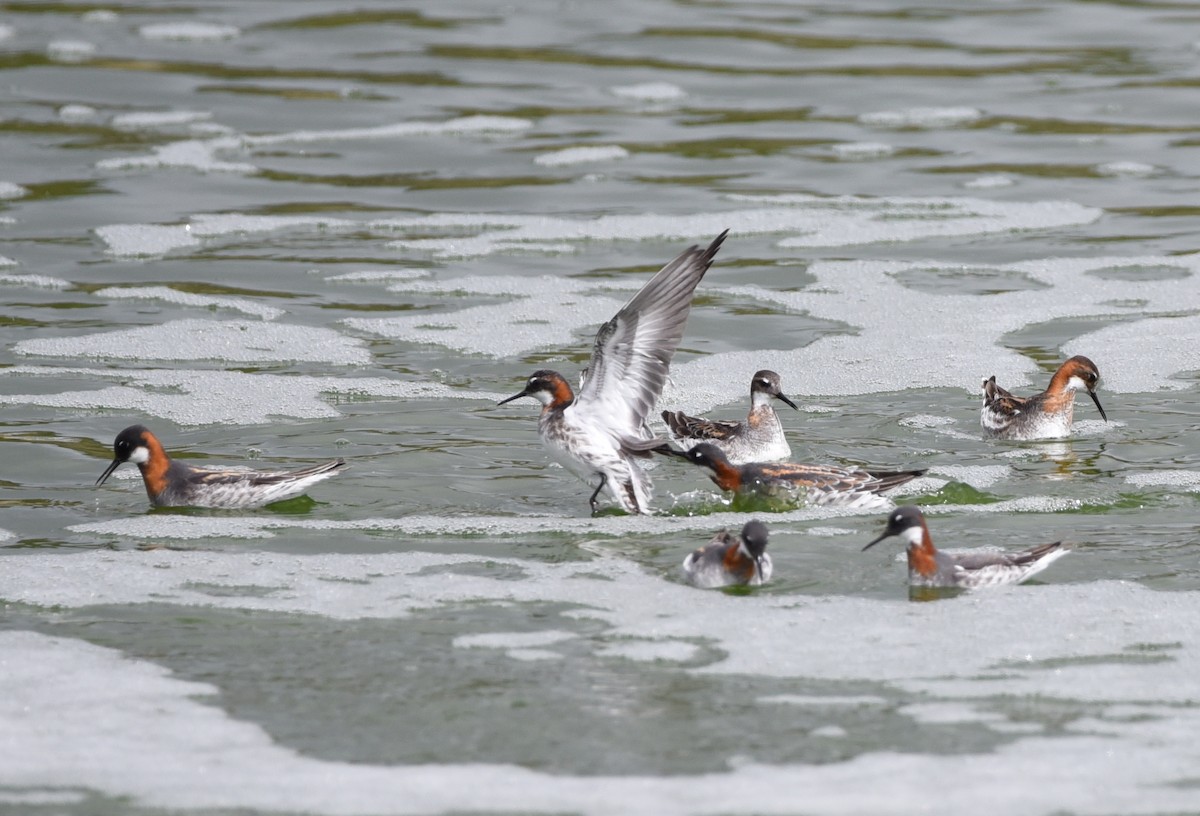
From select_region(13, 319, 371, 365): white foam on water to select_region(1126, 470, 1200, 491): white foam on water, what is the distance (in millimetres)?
5319

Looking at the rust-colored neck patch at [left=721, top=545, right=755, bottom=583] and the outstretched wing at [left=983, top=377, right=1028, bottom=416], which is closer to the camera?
the rust-colored neck patch at [left=721, top=545, right=755, bottom=583]

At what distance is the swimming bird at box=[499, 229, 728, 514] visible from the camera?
902cm

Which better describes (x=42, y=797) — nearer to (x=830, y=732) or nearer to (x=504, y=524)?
(x=830, y=732)

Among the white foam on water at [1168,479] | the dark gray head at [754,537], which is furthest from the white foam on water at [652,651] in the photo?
the white foam on water at [1168,479]

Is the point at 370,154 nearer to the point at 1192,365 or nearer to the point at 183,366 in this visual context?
the point at 183,366

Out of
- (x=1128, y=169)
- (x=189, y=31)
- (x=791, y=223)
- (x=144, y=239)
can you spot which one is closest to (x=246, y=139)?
(x=144, y=239)

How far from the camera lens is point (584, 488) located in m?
9.73

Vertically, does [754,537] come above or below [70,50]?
below

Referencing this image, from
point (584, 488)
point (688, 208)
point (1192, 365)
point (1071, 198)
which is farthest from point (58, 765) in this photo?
point (1071, 198)

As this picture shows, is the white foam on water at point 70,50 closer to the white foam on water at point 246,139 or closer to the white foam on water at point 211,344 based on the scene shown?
the white foam on water at point 246,139

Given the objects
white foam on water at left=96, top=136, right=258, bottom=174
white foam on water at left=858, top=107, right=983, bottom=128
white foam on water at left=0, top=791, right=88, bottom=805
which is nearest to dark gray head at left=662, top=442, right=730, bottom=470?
white foam on water at left=0, top=791, right=88, bottom=805

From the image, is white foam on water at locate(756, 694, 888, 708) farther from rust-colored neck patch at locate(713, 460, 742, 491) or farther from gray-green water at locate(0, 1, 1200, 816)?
rust-colored neck patch at locate(713, 460, 742, 491)

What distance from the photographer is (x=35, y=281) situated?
46.3 feet

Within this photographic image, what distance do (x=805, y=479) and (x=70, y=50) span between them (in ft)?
55.7
